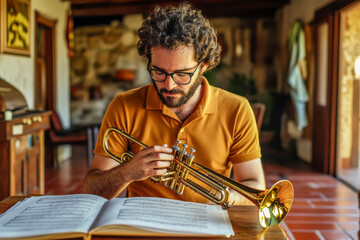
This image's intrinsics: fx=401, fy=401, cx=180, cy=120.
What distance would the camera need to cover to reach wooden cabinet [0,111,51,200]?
322 centimetres

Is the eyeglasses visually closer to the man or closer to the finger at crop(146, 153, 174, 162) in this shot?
the man

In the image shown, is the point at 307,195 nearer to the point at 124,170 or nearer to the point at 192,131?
the point at 192,131

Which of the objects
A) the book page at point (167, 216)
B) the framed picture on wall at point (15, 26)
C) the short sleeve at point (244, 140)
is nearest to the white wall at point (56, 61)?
the framed picture on wall at point (15, 26)

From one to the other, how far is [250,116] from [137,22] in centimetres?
617

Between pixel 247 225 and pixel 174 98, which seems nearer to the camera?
pixel 247 225

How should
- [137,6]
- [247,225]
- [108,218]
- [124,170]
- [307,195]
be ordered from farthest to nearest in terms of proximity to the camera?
[137,6]
[307,195]
[124,170]
[247,225]
[108,218]

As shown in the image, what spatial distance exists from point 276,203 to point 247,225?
142 millimetres

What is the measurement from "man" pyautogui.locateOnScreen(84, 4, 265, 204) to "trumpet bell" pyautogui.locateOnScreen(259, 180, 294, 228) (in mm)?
311

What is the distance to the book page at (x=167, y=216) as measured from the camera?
3.67ft

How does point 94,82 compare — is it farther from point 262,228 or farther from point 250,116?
point 262,228

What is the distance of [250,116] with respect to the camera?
1.86 meters

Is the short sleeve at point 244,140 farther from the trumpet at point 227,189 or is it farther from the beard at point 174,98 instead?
the trumpet at point 227,189

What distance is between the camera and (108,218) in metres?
1.15

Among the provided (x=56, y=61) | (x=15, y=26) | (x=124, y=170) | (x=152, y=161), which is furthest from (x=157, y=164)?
(x=56, y=61)
